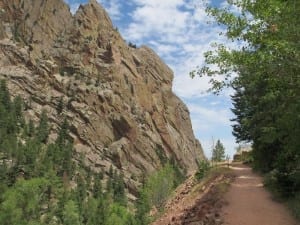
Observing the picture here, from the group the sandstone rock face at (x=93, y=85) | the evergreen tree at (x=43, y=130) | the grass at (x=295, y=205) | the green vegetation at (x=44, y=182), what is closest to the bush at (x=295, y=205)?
the grass at (x=295, y=205)

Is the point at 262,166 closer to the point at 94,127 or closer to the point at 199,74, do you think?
the point at 199,74

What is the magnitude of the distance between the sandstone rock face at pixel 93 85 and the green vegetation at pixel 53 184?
26.6 ft

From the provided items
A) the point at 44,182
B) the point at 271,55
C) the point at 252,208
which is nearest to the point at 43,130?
the point at 44,182

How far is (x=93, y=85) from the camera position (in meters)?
174

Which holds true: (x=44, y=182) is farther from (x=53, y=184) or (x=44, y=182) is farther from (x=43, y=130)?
(x=43, y=130)

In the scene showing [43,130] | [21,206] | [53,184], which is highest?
[43,130]

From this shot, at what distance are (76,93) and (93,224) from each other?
8006cm

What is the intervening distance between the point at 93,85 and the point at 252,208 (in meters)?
158

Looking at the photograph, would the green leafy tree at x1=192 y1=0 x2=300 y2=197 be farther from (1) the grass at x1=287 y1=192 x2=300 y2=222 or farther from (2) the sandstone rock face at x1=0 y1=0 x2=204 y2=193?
(2) the sandstone rock face at x1=0 y1=0 x2=204 y2=193

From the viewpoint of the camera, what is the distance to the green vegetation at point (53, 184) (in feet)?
278

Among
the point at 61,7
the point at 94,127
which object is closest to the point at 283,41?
the point at 94,127

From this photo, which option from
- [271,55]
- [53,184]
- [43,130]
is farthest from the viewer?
[43,130]

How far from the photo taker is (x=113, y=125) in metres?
166

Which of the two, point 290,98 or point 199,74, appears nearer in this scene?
point 290,98
